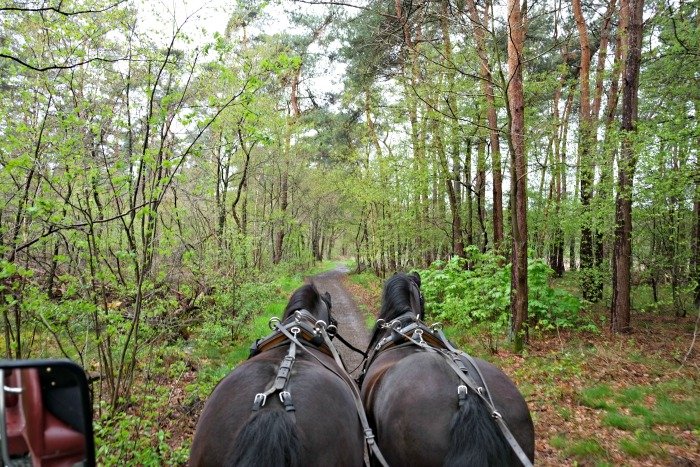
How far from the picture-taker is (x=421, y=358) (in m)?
2.79

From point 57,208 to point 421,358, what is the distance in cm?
332

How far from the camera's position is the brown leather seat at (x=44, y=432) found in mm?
1171

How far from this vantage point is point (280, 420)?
1.91m

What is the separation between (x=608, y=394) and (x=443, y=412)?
14.3 feet

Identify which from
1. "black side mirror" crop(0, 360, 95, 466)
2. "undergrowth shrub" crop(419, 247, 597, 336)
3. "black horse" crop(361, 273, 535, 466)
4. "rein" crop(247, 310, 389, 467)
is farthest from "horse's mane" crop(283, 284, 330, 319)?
"undergrowth shrub" crop(419, 247, 597, 336)

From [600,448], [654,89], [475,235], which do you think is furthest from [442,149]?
[600,448]

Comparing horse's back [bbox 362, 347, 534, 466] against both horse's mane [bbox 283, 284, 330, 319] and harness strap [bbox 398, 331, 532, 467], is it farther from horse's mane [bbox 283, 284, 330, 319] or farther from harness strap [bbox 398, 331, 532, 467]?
horse's mane [bbox 283, 284, 330, 319]

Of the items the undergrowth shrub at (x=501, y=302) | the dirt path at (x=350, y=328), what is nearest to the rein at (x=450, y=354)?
the dirt path at (x=350, y=328)

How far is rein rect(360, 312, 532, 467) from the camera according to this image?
2193 millimetres

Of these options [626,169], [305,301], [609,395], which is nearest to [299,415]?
[305,301]

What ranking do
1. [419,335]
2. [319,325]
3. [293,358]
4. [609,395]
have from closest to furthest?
[293,358] → [419,335] → [319,325] → [609,395]

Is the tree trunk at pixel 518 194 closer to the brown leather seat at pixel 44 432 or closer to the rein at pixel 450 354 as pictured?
the rein at pixel 450 354

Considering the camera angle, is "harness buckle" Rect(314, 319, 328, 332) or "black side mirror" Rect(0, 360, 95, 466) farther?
"harness buckle" Rect(314, 319, 328, 332)

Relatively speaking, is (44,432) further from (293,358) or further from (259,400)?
(293,358)
